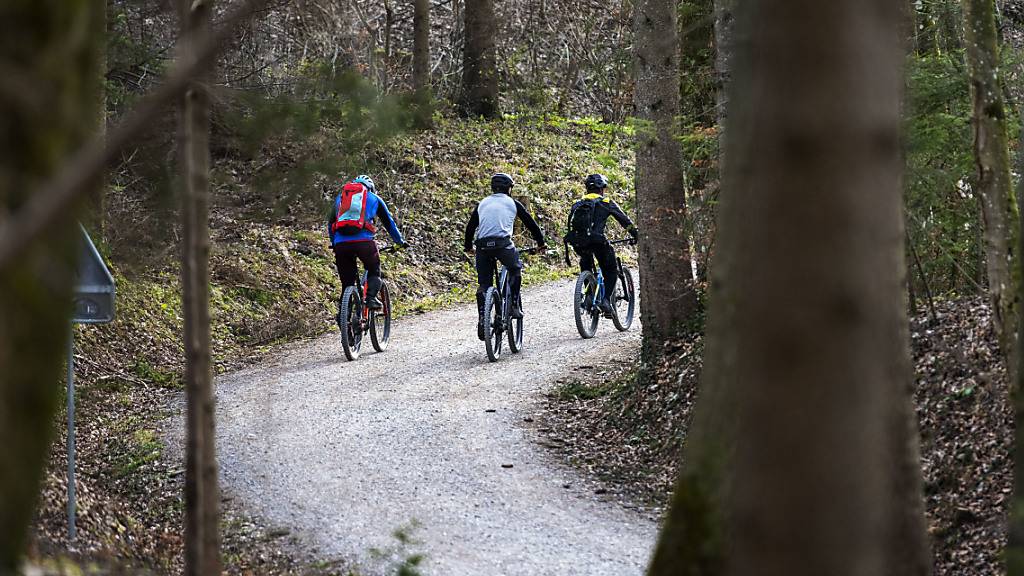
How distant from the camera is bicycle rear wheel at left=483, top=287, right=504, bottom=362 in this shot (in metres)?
12.8

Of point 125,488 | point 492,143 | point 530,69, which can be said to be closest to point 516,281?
point 125,488

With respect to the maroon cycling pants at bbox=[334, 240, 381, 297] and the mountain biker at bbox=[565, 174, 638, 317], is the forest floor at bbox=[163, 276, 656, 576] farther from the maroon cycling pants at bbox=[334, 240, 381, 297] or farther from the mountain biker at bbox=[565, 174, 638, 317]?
the mountain biker at bbox=[565, 174, 638, 317]

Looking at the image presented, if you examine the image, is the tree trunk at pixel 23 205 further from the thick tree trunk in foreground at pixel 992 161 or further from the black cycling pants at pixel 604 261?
the black cycling pants at pixel 604 261

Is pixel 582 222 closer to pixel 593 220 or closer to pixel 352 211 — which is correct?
pixel 593 220

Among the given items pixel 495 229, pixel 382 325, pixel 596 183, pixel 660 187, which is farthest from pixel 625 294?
pixel 660 187

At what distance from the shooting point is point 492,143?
83.1 ft

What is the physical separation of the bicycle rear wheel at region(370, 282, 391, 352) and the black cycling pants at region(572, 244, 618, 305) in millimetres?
2616

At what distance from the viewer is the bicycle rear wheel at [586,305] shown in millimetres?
13859

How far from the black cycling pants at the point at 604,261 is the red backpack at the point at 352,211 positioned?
2.76 metres

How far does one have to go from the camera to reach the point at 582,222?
13320 millimetres

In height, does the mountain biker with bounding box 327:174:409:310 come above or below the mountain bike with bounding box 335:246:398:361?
above

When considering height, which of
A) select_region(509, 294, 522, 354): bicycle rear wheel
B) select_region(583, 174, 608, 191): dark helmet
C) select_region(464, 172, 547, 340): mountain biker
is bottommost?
select_region(509, 294, 522, 354): bicycle rear wheel

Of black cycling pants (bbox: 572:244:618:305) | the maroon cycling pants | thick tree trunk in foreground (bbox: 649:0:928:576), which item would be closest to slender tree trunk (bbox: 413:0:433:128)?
black cycling pants (bbox: 572:244:618:305)

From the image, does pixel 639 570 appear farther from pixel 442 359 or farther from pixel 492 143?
pixel 492 143
